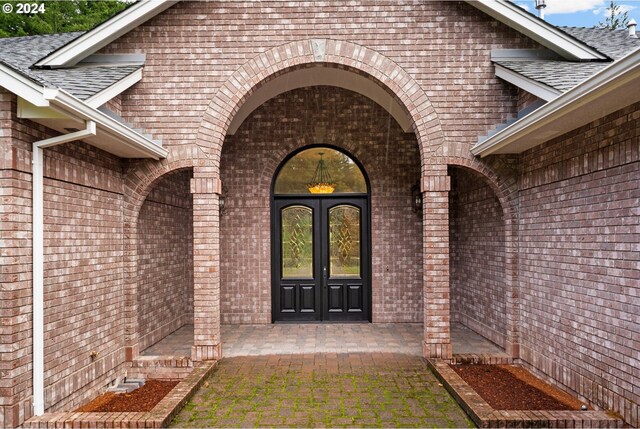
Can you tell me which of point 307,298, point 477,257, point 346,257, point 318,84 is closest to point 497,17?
point 318,84

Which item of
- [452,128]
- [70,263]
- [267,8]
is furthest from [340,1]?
[70,263]

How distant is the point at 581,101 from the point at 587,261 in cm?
178

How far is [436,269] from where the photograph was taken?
643 centimetres

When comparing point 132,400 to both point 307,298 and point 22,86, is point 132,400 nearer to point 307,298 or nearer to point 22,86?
point 22,86

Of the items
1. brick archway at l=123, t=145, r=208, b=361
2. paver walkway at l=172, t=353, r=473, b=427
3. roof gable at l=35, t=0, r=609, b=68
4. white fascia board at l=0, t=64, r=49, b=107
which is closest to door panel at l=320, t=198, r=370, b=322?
paver walkway at l=172, t=353, r=473, b=427

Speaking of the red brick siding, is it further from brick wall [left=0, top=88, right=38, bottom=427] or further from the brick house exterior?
brick wall [left=0, top=88, right=38, bottom=427]

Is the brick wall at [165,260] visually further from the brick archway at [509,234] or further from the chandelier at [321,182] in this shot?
the brick archway at [509,234]

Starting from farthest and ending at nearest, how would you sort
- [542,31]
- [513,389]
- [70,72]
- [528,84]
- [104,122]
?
[542,31] < [70,72] < [528,84] < [513,389] < [104,122]

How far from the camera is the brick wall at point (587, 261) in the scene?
13.8 feet

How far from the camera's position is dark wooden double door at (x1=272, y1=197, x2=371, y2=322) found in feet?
30.2

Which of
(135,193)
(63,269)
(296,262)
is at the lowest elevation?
(296,262)

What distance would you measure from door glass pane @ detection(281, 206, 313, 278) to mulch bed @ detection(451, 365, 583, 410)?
3845 millimetres

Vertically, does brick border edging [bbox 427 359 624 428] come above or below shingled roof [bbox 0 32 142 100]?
below

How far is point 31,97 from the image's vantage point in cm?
386
